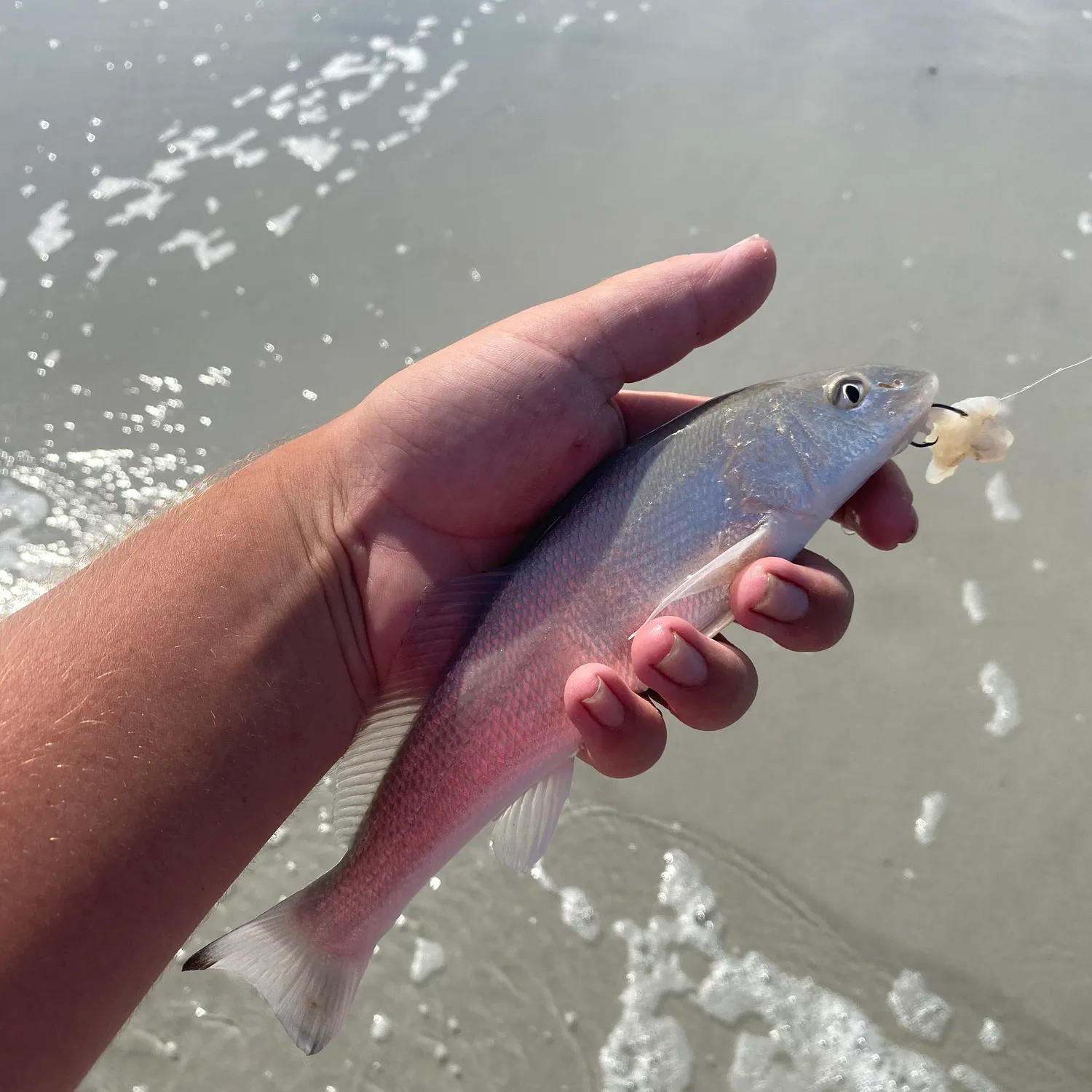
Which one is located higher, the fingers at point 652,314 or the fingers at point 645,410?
the fingers at point 652,314

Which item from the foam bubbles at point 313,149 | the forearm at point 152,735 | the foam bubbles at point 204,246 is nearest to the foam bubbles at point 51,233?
the foam bubbles at point 204,246

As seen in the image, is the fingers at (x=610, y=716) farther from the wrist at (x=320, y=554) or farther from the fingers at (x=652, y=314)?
the fingers at (x=652, y=314)

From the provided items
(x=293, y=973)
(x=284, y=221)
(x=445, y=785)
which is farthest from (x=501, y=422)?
(x=284, y=221)

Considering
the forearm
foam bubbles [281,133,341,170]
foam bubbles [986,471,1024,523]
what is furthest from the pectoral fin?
foam bubbles [281,133,341,170]

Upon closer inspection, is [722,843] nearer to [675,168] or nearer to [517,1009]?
[517,1009]

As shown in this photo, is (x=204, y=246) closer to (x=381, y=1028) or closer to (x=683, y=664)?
(x=381, y=1028)

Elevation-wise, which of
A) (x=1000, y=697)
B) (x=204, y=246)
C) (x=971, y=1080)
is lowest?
(x=971, y=1080)
